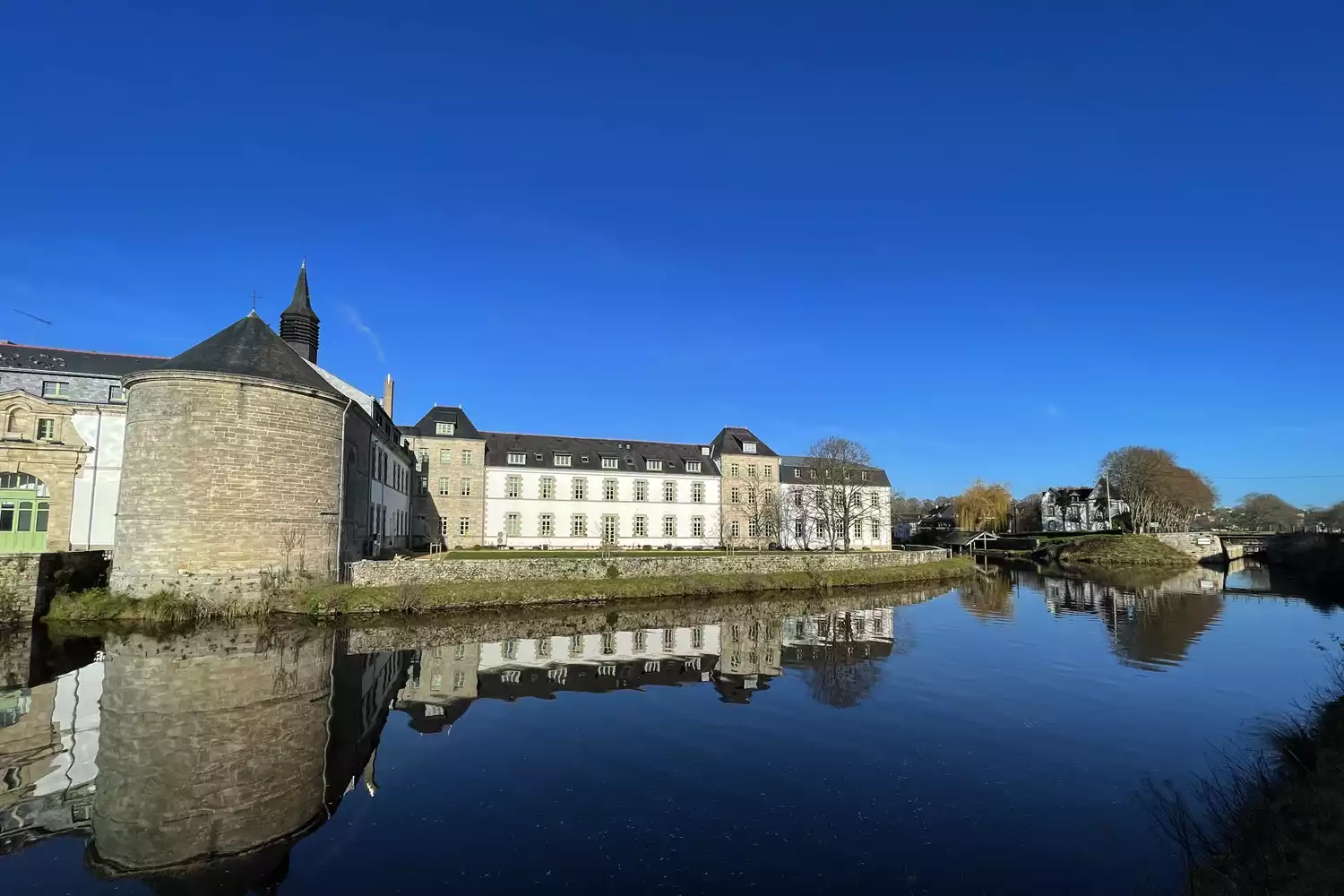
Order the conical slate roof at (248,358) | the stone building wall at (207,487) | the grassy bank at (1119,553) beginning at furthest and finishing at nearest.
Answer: the grassy bank at (1119,553), the conical slate roof at (248,358), the stone building wall at (207,487)

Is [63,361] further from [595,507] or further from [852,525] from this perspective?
[852,525]

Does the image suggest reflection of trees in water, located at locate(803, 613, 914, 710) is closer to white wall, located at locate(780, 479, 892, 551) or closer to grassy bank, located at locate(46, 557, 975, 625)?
grassy bank, located at locate(46, 557, 975, 625)

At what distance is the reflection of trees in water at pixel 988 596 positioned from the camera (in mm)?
25875

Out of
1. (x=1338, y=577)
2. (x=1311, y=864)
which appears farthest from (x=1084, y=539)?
(x=1311, y=864)

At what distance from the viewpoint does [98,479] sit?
77.3 feet

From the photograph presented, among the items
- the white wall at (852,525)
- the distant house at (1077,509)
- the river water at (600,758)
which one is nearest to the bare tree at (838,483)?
the white wall at (852,525)

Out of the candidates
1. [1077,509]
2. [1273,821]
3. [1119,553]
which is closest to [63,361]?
[1273,821]

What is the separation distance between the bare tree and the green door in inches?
1581

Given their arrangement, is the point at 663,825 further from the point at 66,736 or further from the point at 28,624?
the point at 28,624

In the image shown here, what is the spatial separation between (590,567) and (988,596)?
63.6 ft

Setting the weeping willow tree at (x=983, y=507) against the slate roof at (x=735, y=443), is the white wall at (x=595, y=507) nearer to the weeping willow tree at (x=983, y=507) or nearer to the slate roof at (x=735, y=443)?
the slate roof at (x=735, y=443)

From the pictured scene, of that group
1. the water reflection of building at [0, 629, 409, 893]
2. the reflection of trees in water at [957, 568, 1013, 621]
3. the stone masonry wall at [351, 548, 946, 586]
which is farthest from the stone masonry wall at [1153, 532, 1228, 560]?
the water reflection of building at [0, 629, 409, 893]

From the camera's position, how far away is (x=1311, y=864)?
4676 millimetres

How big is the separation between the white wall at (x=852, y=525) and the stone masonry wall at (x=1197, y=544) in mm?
23221
